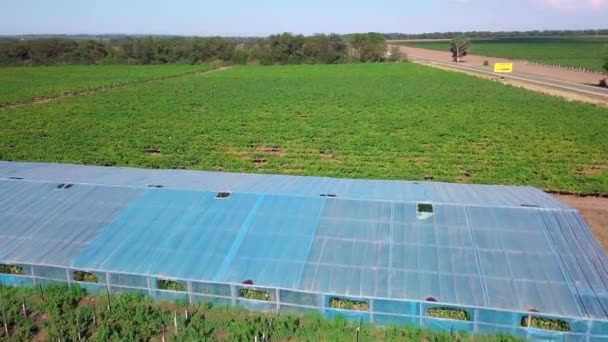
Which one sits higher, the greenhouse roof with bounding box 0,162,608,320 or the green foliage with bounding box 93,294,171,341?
the greenhouse roof with bounding box 0,162,608,320

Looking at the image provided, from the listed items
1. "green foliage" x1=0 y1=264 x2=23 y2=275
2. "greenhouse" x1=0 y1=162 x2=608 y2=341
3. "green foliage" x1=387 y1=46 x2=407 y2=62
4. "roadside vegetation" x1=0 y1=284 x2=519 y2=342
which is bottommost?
"roadside vegetation" x1=0 y1=284 x2=519 y2=342

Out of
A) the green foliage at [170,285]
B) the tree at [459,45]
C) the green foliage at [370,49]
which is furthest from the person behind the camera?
the green foliage at [370,49]

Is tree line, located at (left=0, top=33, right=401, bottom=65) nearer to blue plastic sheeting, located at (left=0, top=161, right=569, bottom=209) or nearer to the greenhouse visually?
blue plastic sheeting, located at (left=0, top=161, right=569, bottom=209)

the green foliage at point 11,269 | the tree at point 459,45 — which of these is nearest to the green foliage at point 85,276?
the green foliage at point 11,269

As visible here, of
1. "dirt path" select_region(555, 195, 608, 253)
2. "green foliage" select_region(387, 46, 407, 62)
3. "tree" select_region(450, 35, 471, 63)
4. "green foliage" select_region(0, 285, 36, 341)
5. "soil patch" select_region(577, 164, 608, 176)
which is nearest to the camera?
"green foliage" select_region(0, 285, 36, 341)

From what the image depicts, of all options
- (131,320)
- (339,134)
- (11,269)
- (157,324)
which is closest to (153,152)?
(339,134)

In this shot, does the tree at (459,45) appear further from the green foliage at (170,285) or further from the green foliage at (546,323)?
the green foliage at (170,285)

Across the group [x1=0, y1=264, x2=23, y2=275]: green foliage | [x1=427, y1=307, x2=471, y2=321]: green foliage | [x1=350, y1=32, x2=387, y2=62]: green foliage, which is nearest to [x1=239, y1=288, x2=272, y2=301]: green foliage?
[x1=427, y1=307, x2=471, y2=321]: green foliage

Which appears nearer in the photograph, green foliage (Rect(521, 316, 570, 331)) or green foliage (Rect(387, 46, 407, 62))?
green foliage (Rect(521, 316, 570, 331))
